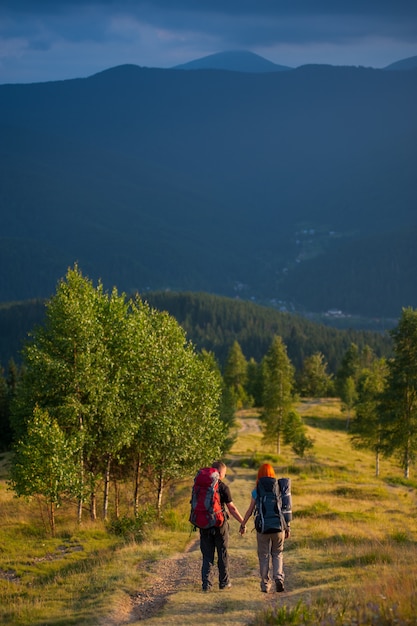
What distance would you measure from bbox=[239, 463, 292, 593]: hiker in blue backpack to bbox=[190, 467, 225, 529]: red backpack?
779 mm

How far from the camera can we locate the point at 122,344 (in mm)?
30188

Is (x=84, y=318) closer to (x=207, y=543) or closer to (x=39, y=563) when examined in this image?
(x=39, y=563)

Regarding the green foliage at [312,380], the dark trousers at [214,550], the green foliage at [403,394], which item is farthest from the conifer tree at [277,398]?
the green foliage at [312,380]

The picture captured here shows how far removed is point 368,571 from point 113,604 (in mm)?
6679

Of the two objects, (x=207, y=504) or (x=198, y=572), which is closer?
(x=207, y=504)

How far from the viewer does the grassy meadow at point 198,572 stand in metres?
12.4

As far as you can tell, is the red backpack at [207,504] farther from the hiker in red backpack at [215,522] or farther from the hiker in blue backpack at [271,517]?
the hiker in blue backpack at [271,517]

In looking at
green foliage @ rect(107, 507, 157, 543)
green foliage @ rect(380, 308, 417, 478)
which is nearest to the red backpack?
green foliage @ rect(107, 507, 157, 543)

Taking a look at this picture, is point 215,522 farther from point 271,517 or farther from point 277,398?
point 277,398

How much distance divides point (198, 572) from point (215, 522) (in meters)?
3.47

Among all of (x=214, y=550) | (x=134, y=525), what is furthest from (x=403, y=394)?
(x=214, y=550)

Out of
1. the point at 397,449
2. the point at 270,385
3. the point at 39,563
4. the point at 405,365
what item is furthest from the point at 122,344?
the point at 270,385

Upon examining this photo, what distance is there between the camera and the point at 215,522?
47.3ft

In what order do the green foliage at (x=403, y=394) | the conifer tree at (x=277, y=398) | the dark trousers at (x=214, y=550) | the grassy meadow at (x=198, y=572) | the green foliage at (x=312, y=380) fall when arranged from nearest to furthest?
the grassy meadow at (x=198, y=572) → the dark trousers at (x=214, y=550) → the green foliage at (x=403, y=394) → the conifer tree at (x=277, y=398) → the green foliage at (x=312, y=380)
